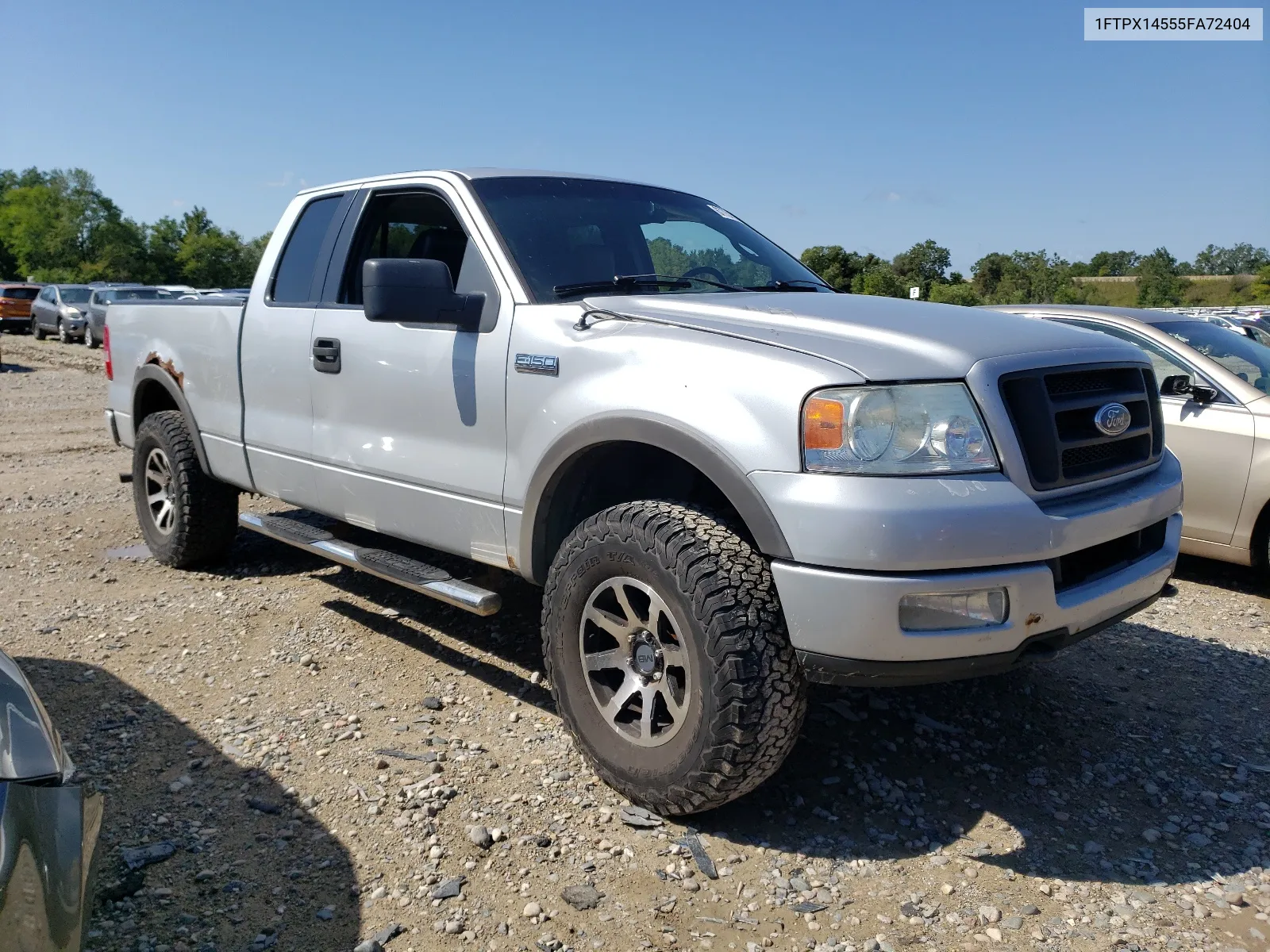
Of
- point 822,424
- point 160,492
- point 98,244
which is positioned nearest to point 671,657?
point 822,424

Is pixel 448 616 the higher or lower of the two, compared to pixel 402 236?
lower

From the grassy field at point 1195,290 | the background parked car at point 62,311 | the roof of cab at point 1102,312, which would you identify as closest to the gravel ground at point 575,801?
the roof of cab at point 1102,312

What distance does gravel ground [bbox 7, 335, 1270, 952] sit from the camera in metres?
2.63

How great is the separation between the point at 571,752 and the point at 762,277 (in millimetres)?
2072

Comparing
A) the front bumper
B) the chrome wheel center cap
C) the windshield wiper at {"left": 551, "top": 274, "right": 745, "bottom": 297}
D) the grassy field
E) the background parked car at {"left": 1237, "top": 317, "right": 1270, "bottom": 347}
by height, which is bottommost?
the chrome wheel center cap

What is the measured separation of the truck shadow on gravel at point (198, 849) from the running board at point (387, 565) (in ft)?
2.77

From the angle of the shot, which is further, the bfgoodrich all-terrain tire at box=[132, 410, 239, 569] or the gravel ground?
the bfgoodrich all-terrain tire at box=[132, 410, 239, 569]

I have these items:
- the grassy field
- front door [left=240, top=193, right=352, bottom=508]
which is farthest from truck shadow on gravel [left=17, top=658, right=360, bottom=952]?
the grassy field

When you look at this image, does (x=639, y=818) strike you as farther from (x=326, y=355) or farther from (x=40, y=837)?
(x=326, y=355)

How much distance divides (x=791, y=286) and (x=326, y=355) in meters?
2.00

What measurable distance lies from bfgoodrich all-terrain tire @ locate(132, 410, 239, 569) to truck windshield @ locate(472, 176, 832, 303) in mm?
2606

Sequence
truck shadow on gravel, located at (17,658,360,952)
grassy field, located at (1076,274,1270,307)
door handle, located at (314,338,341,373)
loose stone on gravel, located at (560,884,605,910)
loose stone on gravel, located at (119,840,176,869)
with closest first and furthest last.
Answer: truck shadow on gravel, located at (17,658,360,952) → loose stone on gravel, located at (560,884,605,910) → loose stone on gravel, located at (119,840,176,869) → door handle, located at (314,338,341,373) → grassy field, located at (1076,274,1270,307)

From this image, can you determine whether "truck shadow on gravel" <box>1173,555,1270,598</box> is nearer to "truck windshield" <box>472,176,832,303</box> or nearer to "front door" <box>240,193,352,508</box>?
"truck windshield" <box>472,176,832,303</box>

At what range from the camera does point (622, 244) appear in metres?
3.98
